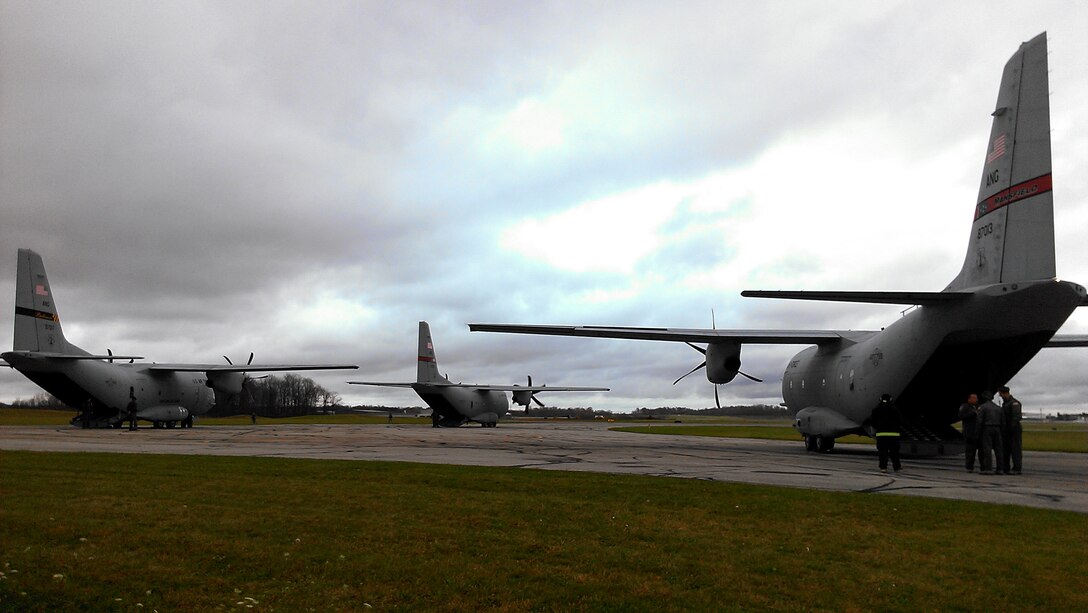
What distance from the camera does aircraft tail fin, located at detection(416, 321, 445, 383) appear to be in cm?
4912

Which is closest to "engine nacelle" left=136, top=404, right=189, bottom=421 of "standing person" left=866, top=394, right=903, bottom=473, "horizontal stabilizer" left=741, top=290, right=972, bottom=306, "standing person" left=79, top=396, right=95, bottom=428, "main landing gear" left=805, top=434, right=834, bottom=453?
"standing person" left=79, top=396, right=95, bottom=428

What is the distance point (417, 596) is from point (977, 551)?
513 centimetres

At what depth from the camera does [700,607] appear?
198 inches

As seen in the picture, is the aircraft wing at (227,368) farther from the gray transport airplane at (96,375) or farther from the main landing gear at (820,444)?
the main landing gear at (820,444)

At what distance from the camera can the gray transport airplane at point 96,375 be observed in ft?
104

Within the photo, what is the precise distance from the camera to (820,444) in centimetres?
2288

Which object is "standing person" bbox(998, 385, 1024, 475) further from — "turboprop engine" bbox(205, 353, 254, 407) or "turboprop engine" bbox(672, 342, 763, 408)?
"turboprop engine" bbox(205, 353, 254, 407)

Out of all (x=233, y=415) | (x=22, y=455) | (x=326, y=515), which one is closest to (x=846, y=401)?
(x=326, y=515)

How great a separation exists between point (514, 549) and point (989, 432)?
43.6 ft

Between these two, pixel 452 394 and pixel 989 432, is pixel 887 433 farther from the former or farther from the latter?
pixel 452 394

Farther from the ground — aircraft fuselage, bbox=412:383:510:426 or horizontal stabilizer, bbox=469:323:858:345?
horizontal stabilizer, bbox=469:323:858:345

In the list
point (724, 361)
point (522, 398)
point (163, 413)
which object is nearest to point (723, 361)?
point (724, 361)

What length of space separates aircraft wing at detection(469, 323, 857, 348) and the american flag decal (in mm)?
7321

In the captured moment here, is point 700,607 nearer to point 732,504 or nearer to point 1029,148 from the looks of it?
point 732,504
